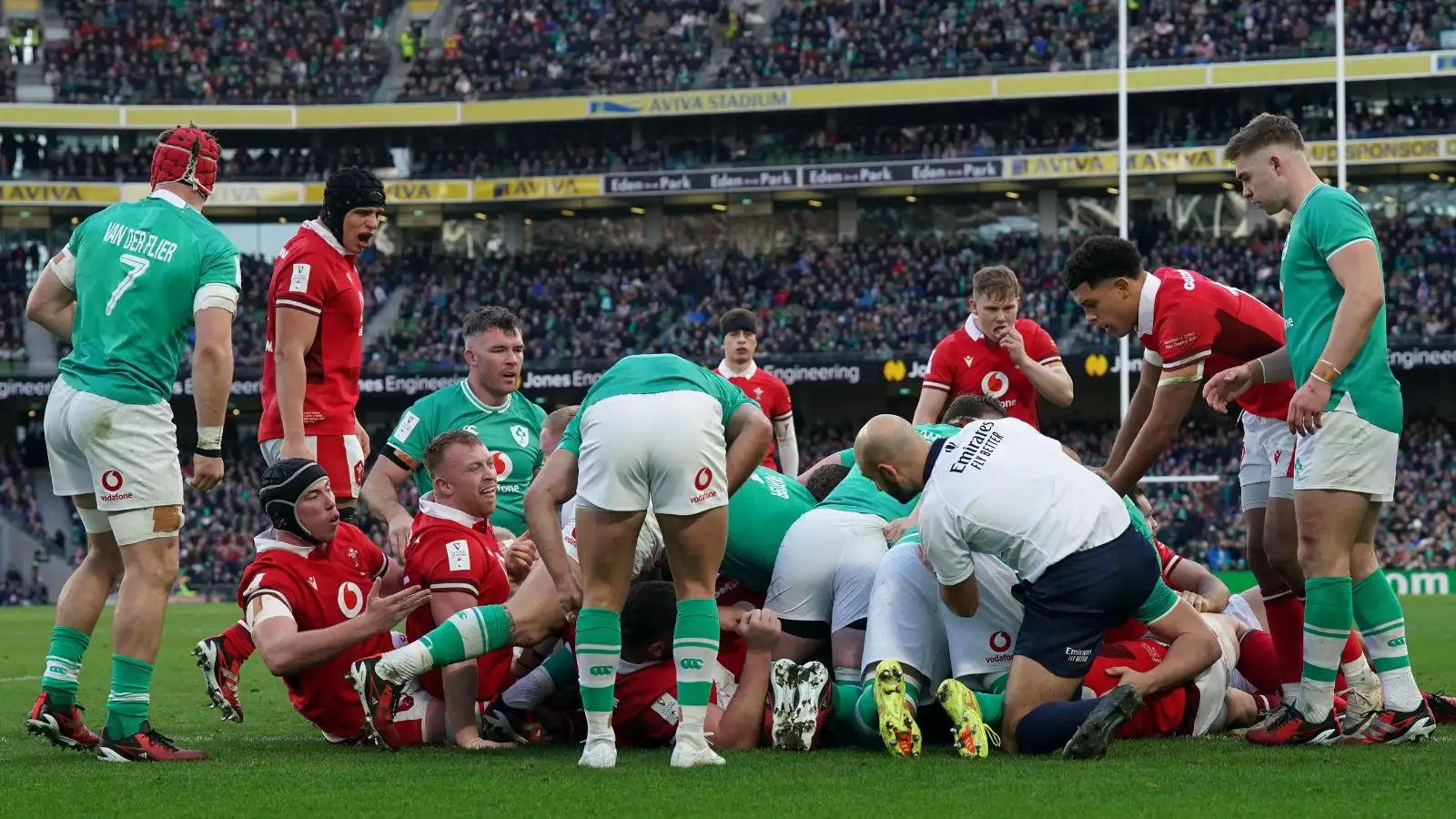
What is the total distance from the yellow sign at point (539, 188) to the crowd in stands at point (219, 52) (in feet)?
13.9

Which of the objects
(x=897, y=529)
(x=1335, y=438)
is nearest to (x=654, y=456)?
(x=897, y=529)

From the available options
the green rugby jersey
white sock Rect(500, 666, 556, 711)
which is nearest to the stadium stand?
the green rugby jersey

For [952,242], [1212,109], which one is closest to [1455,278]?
[1212,109]

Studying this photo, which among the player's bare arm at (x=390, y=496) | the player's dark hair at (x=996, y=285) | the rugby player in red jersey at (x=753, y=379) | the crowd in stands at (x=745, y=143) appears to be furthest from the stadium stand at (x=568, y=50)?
the player's bare arm at (x=390, y=496)

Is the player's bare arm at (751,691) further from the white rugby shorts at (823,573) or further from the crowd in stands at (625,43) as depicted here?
the crowd in stands at (625,43)

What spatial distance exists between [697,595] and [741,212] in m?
38.6

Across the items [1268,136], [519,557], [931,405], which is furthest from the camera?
[931,405]

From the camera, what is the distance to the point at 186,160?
6.95 meters

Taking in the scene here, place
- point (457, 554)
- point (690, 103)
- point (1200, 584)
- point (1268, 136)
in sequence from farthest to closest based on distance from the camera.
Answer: point (690, 103) < point (1200, 584) < point (457, 554) < point (1268, 136)

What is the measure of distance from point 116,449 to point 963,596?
11.3 ft

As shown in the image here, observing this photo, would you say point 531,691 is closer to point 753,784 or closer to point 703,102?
point 753,784

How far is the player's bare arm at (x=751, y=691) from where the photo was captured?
21.7ft

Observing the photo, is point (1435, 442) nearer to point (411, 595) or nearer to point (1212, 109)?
point (1212, 109)

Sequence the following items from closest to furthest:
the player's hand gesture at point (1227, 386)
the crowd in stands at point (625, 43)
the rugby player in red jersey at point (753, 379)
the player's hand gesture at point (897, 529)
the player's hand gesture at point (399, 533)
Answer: the player's hand gesture at point (1227, 386), the player's hand gesture at point (897, 529), the player's hand gesture at point (399, 533), the rugby player in red jersey at point (753, 379), the crowd in stands at point (625, 43)
